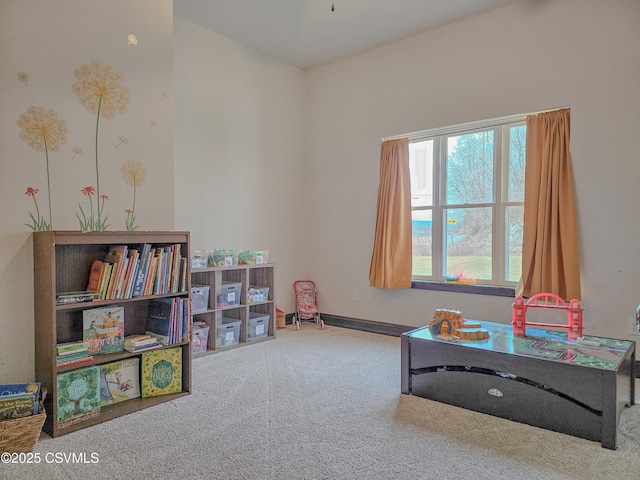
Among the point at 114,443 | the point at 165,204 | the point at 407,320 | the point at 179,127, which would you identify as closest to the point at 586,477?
the point at 114,443

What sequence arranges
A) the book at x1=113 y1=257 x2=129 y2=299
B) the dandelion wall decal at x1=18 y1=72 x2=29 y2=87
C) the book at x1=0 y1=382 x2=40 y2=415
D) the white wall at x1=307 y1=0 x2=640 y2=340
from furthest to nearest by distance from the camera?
1. the white wall at x1=307 y1=0 x2=640 y2=340
2. the book at x1=113 y1=257 x2=129 y2=299
3. the dandelion wall decal at x1=18 y1=72 x2=29 y2=87
4. the book at x1=0 y1=382 x2=40 y2=415

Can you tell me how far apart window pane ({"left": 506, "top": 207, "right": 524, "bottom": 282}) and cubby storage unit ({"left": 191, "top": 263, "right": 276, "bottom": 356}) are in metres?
2.19

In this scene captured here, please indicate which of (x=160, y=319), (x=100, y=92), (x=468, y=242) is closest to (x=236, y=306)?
(x=160, y=319)

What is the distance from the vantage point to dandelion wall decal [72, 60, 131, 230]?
98.8 inches

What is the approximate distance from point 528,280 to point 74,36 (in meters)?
3.59

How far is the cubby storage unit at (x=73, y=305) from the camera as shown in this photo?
212 cm

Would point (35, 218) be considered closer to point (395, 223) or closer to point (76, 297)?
point (76, 297)

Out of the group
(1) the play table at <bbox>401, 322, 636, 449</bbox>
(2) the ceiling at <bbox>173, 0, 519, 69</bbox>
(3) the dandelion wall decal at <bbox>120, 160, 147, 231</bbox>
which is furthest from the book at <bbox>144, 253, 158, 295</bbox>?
(2) the ceiling at <bbox>173, 0, 519, 69</bbox>

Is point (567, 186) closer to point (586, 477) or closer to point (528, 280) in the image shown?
point (528, 280)

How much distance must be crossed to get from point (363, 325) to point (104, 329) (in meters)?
2.68

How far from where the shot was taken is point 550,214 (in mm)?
3201

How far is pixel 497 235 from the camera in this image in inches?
142

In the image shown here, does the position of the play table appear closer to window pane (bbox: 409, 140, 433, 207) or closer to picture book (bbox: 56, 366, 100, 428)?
window pane (bbox: 409, 140, 433, 207)

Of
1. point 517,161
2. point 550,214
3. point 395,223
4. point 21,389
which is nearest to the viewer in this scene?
point 21,389
